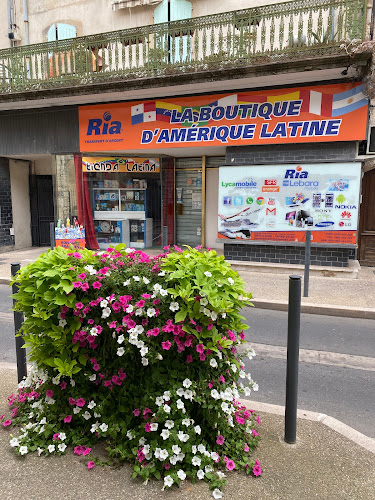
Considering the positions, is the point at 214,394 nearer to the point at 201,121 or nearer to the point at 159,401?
the point at 159,401

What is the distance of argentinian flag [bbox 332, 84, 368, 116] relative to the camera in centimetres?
844

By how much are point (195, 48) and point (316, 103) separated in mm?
3291

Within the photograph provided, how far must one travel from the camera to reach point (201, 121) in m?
10.0

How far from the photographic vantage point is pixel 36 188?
14258mm

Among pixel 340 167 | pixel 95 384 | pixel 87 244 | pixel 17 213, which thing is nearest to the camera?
pixel 95 384

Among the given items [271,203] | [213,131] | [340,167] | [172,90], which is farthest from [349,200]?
[172,90]

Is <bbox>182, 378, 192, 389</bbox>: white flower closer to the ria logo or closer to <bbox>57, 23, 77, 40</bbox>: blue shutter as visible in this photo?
the ria logo

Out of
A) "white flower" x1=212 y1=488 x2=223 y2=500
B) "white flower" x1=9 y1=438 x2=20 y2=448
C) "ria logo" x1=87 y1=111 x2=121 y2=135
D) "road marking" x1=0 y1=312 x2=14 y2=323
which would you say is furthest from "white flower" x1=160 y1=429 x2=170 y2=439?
"ria logo" x1=87 y1=111 x2=121 y2=135

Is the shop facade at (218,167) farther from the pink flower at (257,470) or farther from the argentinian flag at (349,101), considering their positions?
the pink flower at (257,470)

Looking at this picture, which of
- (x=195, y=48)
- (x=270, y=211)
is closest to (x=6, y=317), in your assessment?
(x=270, y=211)

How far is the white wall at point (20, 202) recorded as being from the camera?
13.6m

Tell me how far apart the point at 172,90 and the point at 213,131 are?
5.04ft

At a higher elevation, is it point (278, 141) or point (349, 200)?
point (278, 141)

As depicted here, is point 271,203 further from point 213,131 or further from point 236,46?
point 236,46
